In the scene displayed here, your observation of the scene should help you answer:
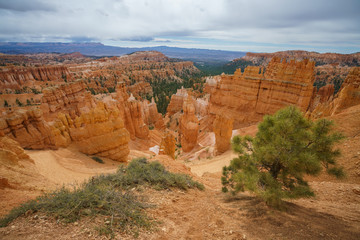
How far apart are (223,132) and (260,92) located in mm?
12377

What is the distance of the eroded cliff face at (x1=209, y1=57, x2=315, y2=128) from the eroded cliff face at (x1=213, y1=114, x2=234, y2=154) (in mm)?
7979

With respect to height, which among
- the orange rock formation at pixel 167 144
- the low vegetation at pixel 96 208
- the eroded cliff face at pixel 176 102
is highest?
the low vegetation at pixel 96 208

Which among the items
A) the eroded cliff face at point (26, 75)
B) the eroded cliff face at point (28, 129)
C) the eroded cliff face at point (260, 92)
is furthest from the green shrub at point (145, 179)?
the eroded cliff face at point (26, 75)

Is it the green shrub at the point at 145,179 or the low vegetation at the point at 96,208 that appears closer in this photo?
the low vegetation at the point at 96,208

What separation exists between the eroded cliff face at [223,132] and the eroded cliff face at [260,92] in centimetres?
798

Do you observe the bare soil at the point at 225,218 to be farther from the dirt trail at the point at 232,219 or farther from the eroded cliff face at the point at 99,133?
the eroded cliff face at the point at 99,133

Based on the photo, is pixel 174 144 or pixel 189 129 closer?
pixel 174 144

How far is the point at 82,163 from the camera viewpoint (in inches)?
472

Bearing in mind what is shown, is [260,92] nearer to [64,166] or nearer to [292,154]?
[292,154]

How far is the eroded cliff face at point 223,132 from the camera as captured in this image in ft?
66.6

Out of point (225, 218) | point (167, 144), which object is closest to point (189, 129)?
point (167, 144)

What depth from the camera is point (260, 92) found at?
92.7ft

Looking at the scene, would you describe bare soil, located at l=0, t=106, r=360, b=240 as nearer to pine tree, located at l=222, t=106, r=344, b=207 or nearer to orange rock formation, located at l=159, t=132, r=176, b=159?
pine tree, located at l=222, t=106, r=344, b=207

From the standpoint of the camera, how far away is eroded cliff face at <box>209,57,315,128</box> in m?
25.1
